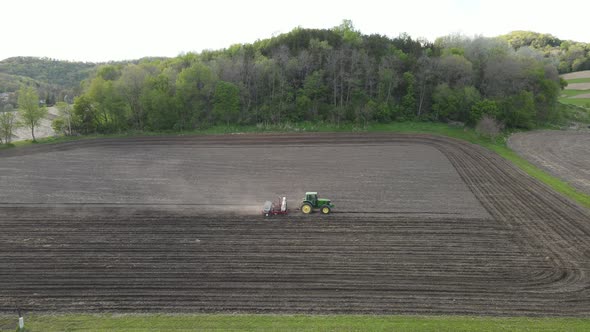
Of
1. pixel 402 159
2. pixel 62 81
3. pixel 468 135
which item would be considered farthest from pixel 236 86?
pixel 62 81

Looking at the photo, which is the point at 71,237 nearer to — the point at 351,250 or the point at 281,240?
the point at 281,240

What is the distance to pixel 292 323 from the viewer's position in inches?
611

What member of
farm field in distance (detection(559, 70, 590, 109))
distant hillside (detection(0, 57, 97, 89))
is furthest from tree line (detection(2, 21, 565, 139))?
distant hillside (detection(0, 57, 97, 89))

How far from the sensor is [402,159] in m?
39.7

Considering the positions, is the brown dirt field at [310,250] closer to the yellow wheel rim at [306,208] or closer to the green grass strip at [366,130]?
the yellow wheel rim at [306,208]

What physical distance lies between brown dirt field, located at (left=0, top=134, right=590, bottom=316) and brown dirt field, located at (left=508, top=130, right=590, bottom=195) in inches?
174

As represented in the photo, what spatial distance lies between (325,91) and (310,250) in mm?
40953

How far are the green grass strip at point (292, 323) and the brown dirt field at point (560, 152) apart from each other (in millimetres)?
20676

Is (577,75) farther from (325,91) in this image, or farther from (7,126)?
(7,126)

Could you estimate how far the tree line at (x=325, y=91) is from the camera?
5356cm

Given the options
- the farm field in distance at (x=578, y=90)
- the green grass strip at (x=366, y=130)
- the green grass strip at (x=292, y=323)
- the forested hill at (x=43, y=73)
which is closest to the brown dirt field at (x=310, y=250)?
the green grass strip at (x=292, y=323)

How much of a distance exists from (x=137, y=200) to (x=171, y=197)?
2420mm

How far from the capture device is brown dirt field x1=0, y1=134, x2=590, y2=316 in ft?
56.2

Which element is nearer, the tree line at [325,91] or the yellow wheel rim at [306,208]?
the yellow wheel rim at [306,208]
